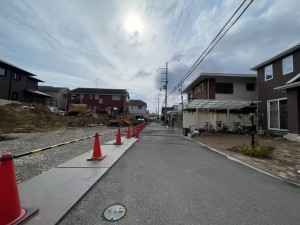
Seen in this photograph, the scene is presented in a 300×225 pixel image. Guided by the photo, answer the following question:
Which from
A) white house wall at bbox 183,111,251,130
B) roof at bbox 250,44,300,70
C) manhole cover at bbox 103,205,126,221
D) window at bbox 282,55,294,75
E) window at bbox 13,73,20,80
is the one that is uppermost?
window at bbox 13,73,20,80

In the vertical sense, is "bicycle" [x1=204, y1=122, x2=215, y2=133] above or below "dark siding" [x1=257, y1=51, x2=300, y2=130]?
below

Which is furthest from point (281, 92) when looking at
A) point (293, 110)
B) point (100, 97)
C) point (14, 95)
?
point (100, 97)

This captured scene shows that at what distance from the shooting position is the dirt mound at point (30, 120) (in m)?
19.5

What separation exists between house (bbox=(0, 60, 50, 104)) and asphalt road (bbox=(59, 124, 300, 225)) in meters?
29.4

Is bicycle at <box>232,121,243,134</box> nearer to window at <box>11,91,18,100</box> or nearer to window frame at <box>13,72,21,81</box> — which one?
window at <box>11,91,18,100</box>

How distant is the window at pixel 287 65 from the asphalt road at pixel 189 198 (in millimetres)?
13893

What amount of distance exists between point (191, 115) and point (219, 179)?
18.3 metres

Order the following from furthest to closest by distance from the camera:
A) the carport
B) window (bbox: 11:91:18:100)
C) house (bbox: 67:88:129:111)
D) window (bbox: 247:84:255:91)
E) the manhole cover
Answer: house (bbox: 67:88:129:111) < window (bbox: 11:91:18:100) < window (bbox: 247:84:255:91) < the carport < the manhole cover

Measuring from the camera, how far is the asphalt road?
343 centimetres

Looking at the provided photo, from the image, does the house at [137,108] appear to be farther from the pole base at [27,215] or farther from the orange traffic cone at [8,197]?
the orange traffic cone at [8,197]

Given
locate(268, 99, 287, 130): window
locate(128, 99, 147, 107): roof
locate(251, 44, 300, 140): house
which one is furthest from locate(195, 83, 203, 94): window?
locate(128, 99, 147, 107): roof

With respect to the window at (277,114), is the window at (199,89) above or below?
above

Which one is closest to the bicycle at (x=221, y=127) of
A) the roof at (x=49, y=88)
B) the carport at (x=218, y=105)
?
the carport at (x=218, y=105)

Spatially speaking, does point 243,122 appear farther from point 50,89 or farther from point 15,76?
point 50,89
